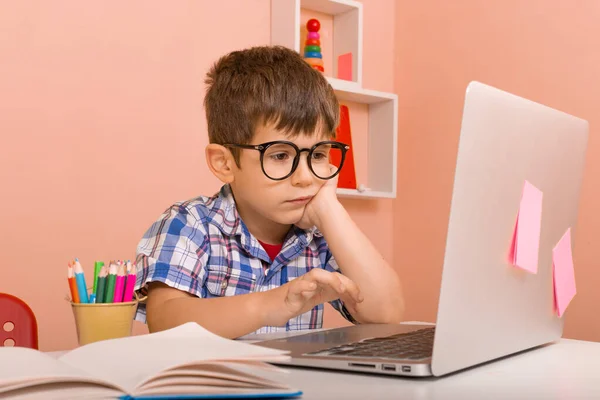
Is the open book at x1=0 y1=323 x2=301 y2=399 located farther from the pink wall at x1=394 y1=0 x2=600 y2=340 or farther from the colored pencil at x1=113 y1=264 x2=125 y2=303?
the pink wall at x1=394 y1=0 x2=600 y2=340

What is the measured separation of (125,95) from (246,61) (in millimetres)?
788

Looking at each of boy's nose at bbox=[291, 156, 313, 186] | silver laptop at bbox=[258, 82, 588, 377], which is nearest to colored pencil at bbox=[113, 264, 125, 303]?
silver laptop at bbox=[258, 82, 588, 377]

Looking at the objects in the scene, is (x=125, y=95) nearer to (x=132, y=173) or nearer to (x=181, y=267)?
(x=132, y=173)

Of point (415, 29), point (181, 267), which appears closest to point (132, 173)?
point (181, 267)

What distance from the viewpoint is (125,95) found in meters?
2.10

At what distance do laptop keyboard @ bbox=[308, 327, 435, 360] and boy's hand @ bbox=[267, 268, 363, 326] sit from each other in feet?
0.25

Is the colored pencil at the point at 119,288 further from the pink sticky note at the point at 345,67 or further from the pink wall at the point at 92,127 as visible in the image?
the pink sticky note at the point at 345,67

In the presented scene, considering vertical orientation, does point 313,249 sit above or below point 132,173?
below

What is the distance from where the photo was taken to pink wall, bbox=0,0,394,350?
1890 mm

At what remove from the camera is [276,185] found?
1.25m

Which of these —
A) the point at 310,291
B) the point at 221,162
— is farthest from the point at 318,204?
the point at 310,291

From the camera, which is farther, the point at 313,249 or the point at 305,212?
the point at 313,249

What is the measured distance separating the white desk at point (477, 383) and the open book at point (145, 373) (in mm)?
60

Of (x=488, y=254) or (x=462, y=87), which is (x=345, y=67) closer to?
(x=462, y=87)
